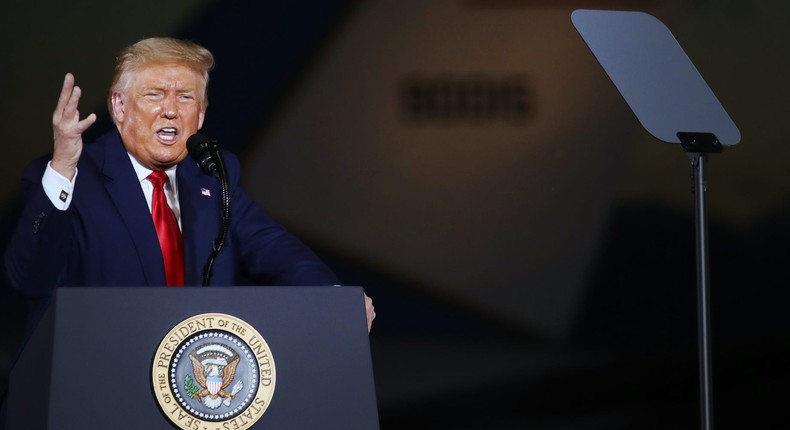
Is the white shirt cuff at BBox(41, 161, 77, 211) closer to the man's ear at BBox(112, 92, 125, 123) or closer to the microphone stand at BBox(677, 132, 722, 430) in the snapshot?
the man's ear at BBox(112, 92, 125, 123)

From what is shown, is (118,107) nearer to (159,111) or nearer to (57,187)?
Answer: (159,111)

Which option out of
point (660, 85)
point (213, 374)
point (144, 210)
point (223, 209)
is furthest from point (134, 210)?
point (660, 85)

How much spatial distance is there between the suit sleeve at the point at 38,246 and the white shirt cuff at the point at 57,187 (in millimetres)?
10

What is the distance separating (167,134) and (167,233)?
0.81 feet

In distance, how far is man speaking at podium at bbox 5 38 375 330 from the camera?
6.62 ft

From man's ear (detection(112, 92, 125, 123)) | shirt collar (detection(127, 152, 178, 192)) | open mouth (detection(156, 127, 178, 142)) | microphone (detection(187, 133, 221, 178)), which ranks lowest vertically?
microphone (detection(187, 133, 221, 178))

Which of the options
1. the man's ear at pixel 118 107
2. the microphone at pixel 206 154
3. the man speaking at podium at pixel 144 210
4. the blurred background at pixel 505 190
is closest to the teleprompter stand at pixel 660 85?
the man speaking at podium at pixel 144 210

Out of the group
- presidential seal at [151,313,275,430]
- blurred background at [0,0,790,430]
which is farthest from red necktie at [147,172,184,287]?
blurred background at [0,0,790,430]

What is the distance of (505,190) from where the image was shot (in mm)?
3998

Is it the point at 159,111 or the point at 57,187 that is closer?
the point at 57,187

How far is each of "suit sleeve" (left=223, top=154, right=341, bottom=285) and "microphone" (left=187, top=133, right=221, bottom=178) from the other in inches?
16.7

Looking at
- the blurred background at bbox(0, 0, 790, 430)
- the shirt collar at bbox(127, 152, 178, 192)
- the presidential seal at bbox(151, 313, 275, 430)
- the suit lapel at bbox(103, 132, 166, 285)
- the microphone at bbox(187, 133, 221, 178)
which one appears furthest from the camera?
the blurred background at bbox(0, 0, 790, 430)

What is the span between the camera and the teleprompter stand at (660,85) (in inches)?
87.3

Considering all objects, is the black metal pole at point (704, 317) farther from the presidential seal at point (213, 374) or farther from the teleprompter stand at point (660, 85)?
the presidential seal at point (213, 374)
